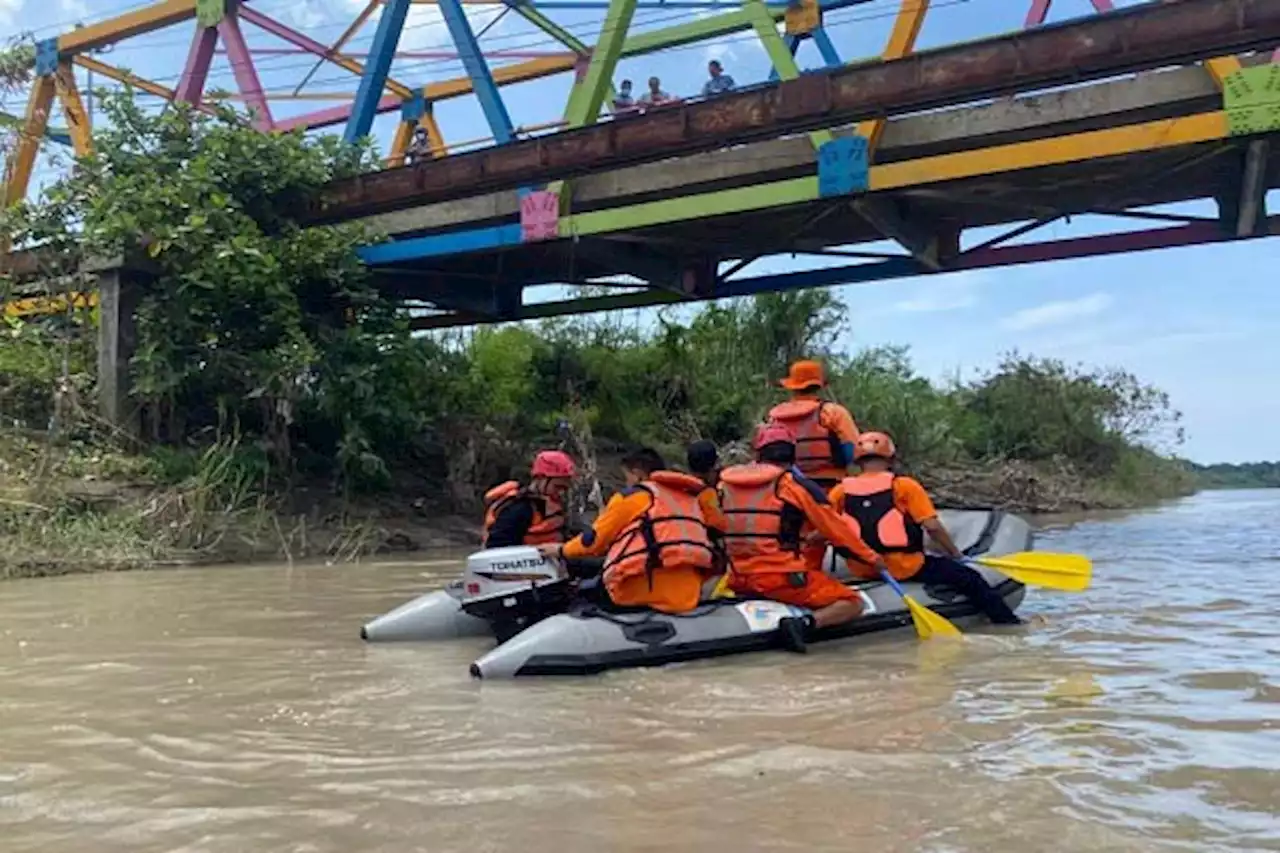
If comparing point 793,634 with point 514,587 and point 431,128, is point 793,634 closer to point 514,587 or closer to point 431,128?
point 514,587

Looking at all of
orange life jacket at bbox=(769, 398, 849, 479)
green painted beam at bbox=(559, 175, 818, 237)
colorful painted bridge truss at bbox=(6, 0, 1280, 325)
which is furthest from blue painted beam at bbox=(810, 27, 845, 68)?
orange life jacket at bbox=(769, 398, 849, 479)

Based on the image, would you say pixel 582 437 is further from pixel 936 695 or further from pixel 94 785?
pixel 94 785

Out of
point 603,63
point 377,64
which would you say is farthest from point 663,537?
point 377,64

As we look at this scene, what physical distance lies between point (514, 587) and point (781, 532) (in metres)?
1.37

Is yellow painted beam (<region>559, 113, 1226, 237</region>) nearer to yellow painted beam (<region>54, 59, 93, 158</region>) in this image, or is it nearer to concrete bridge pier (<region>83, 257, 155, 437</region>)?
concrete bridge pier (<region>83, 257, 155, 437</region>)

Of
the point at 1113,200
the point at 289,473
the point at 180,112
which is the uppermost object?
the point at 180,112

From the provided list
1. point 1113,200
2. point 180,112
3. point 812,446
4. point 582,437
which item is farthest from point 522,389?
point 812,446

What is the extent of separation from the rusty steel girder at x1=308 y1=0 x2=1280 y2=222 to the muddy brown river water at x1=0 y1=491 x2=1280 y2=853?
4487 mm

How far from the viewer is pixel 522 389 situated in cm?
1680

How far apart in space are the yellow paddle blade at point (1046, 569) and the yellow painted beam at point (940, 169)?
4016 mm

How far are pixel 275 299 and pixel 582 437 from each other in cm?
412

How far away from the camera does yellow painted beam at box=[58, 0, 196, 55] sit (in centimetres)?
2123

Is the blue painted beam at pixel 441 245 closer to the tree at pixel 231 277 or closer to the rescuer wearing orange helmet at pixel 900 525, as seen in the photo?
the tree at pixel 231 277

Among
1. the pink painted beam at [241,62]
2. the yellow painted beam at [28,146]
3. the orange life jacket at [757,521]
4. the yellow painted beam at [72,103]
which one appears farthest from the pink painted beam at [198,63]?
the orange life jacket at [757,521]
